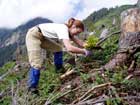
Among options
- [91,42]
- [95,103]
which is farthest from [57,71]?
[95,103]

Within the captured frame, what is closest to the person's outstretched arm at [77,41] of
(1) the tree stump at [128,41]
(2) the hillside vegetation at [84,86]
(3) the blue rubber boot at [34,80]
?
(2) the hillside vegetation at [84,86]

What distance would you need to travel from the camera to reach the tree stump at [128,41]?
26.4ft

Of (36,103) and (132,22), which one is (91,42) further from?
(36,103)

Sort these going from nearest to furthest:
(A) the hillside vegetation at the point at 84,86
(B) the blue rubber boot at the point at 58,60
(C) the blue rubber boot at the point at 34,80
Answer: (A) the hillside vegetation at the point at 84,86, (C) the blue rubber boot at the point at 34,80, (B) the blue rubber boot at the point at 58,60

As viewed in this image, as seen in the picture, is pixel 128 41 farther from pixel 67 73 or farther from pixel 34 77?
pixel 34 77

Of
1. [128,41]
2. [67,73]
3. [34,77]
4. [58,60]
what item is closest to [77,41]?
[67,73]

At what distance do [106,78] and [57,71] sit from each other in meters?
2.01

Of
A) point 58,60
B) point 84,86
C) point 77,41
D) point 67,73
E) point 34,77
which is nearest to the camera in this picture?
point 84,86

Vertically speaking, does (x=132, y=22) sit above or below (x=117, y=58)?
above

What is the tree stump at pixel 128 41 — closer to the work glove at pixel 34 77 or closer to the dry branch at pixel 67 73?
the dry branch at pixel 67 73

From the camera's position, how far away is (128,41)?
27.2 ft

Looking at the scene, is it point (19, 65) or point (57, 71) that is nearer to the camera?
point (57, 71)

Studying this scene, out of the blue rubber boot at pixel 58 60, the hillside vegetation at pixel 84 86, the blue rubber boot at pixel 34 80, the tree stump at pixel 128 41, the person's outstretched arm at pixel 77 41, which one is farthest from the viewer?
the blue rubber boot at pixel 58 60

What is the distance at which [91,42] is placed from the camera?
880 centimetres
